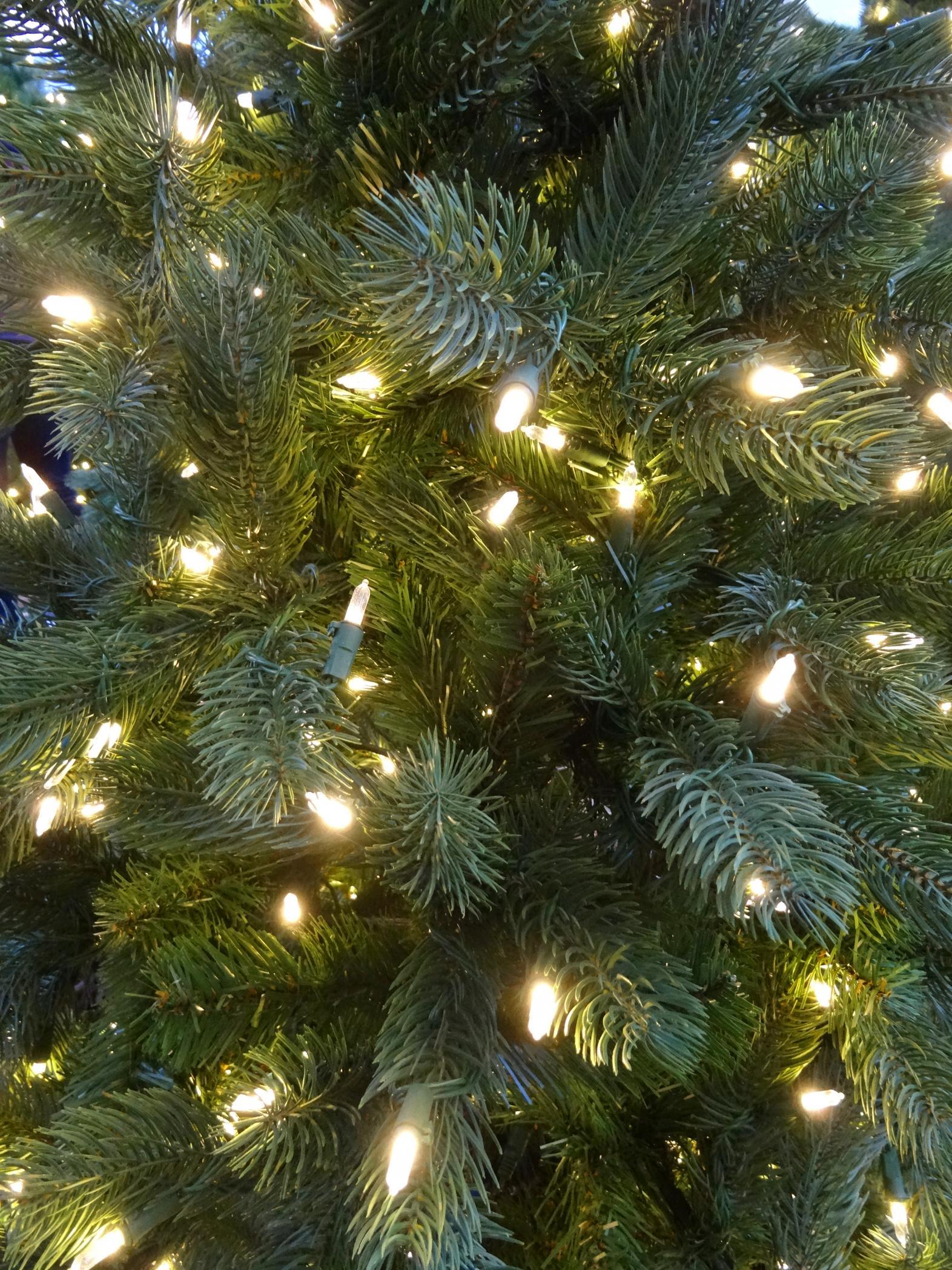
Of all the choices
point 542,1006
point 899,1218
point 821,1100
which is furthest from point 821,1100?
point 542,1006

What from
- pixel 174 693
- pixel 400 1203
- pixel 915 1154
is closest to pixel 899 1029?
pixel 915 1154

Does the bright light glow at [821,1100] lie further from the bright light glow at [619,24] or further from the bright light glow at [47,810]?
the bright light glow at [619,24]

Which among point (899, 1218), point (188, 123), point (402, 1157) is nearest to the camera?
point (402, 1157)

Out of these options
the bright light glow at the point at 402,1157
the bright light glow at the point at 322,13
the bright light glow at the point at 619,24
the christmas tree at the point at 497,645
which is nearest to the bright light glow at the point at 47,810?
the christmas tree at the point at 497,645

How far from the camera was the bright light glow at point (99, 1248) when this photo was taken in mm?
420

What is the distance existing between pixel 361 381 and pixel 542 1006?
1.28 feet

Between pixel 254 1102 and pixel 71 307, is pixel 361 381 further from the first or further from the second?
pixel 254 1102

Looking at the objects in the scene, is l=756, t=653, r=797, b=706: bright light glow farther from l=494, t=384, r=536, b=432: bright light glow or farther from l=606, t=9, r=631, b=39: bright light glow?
l=606, t=9, r=631, b=39: bright light glow

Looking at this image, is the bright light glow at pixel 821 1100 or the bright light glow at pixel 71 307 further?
the bright light glow at pixel 821 1100

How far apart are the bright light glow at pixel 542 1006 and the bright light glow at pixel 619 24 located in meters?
0.63

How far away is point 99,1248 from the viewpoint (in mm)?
425

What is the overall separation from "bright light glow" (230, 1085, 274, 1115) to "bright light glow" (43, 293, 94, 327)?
18.8 inches

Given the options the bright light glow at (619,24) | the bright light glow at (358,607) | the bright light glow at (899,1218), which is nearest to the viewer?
the bright light glow at (358,607)

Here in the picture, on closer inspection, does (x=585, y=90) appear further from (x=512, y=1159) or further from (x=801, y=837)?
(x=512, y=1159)
